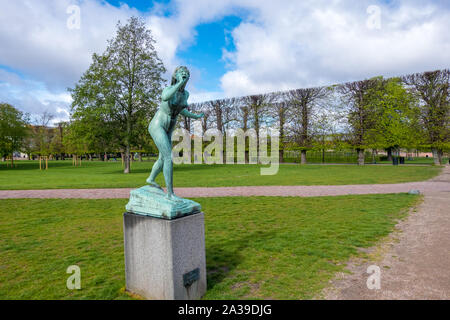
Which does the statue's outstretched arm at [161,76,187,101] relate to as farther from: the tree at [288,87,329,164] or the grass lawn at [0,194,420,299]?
the tree at [288,87,329,164]

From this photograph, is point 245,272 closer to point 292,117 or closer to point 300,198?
point 300,198

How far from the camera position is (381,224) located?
7.06 meters

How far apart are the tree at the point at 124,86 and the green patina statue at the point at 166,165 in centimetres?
2165

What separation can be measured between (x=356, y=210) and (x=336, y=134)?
3086cm

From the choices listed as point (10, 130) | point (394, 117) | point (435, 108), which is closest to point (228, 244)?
point (394, 117)

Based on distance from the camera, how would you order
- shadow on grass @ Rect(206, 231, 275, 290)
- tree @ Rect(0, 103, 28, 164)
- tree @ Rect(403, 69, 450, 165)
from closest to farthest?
shadow on grass @ Rect(206, 231, 275, 290), tree @ Rect(403, 69, 450, 165), tree @ Rect(0, 103, 28, 164)

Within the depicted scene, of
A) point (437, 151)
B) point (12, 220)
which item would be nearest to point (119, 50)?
point (12, 220)

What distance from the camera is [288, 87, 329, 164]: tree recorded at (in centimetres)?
3866

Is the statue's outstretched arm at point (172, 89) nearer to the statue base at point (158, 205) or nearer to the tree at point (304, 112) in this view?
the statue base at point (158, 205)

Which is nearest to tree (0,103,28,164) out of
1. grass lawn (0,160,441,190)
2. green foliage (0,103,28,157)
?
green foliage (0,103,28,157)

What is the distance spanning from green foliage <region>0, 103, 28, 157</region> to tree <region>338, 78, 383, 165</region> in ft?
149

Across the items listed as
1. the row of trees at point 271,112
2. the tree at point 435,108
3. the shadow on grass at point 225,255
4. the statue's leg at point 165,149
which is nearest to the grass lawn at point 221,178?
the row of trees at point 271,112

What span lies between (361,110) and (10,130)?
1851 inches

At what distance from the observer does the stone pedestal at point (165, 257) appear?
11.2 feet
